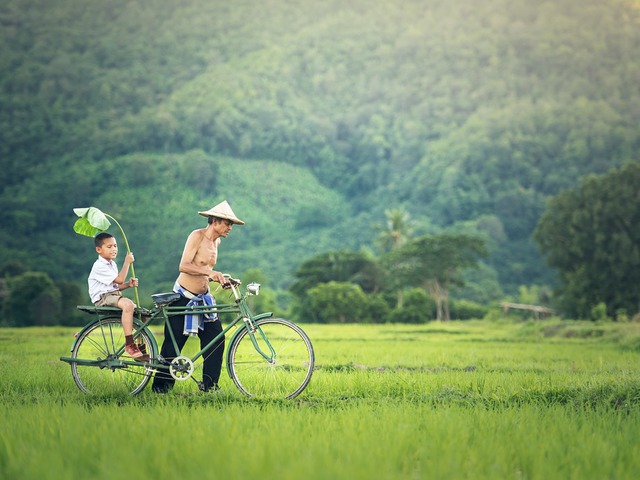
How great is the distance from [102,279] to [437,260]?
66557 mm

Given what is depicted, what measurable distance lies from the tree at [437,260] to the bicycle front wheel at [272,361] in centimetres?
6396

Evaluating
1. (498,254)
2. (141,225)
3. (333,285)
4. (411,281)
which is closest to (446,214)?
(498,254)

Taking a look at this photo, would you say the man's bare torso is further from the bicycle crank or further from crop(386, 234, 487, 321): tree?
crop(386, 234, 487, 321): tree

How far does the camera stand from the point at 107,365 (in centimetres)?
818

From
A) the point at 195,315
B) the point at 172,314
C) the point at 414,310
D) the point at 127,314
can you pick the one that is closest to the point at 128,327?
the point at 127,314

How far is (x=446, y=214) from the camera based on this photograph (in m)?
152

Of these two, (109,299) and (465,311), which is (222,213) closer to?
(109,299)

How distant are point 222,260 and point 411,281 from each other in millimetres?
64070

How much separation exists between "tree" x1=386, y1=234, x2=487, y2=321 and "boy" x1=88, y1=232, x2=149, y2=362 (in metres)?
64.3

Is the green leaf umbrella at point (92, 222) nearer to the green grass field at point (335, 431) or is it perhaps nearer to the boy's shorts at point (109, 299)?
the boy's shorts at point (109, 299)

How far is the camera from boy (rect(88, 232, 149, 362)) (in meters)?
8.09

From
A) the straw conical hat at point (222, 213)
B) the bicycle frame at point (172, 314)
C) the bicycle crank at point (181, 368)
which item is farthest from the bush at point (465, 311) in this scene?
the bicycle crank at point (181, 368)

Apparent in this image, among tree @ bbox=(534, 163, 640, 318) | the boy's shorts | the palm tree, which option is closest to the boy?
the boy's shorts

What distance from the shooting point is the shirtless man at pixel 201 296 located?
27.1ft
